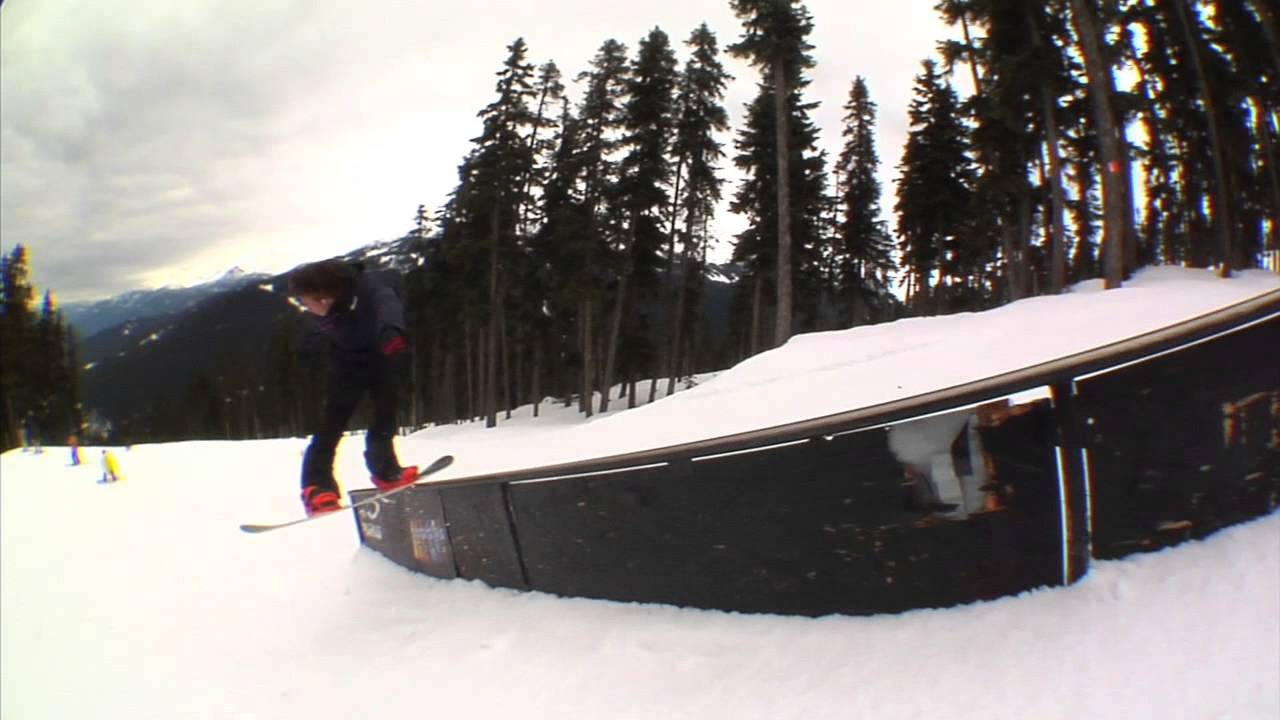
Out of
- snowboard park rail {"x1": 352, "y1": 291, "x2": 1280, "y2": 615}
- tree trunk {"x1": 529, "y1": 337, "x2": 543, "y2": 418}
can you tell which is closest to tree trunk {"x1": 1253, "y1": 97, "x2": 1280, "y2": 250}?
snowboard park rail {"x1": 352, "y1": 291, "x2": 1280, "y2": 615}

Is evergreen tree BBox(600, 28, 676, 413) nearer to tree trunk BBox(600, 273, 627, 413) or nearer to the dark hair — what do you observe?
tree trunk BBox(600, 273, 627, 413)

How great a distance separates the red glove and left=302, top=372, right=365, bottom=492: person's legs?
341 mm

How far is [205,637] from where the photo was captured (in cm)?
334

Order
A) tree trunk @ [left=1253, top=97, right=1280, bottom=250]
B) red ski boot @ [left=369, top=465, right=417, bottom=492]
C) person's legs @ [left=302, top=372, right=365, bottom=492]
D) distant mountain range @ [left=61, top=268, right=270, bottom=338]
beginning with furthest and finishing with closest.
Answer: tree trunk @ [left=1253, top=97, right=1280, bottom=250]
distant mountain range @ [left=61, top=268, right=270, bottom=338]
red ski boot @ [left=369, top=465, right=417, bottom=492]
person's legs @ [left=302, top=372, right=365, bottom=492]

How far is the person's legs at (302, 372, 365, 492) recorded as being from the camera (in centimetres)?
233

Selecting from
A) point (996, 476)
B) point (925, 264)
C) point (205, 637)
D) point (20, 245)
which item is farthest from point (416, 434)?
point (925, 264)

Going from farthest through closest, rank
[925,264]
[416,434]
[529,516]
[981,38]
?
1. [925,264]
2. [981,38]
3. [416,434]
4. [529,516]

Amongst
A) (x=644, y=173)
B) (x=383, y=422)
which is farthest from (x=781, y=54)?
(x=383, y=422)

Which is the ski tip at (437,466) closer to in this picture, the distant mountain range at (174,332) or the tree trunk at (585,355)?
the distant mountain range at (174,332)

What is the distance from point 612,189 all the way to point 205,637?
3.90m

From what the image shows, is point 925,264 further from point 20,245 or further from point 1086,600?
point 20,245

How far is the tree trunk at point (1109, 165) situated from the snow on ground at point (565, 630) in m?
0.44

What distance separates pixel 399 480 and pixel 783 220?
5.55 meters

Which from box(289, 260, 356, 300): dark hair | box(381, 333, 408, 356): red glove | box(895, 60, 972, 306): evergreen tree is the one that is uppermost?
box(895, 60, 972, 306): evergreen tree
